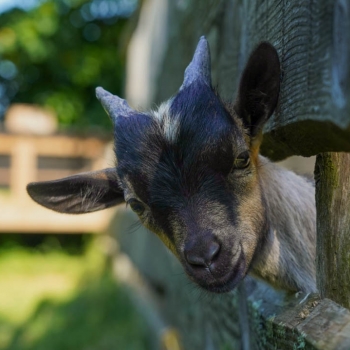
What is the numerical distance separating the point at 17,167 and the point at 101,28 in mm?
7521

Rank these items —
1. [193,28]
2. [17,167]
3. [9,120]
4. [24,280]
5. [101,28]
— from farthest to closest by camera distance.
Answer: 1. [101,28]
2. [9,120]
3. [17,167]
4. [24,280]
5. [193,28]

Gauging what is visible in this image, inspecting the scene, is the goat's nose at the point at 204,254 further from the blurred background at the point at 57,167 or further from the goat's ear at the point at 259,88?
the blurred background at the point at 57,167

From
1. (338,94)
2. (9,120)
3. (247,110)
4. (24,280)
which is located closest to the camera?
(338,94)

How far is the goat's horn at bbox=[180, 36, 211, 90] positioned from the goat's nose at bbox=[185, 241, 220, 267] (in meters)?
0.60

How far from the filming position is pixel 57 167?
10.8 metres

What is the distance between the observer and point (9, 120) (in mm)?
12039

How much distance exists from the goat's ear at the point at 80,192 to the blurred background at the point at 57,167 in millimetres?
139

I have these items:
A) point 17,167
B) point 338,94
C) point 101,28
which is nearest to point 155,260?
point 338,94

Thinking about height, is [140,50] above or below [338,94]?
above

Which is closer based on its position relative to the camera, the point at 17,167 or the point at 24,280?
the point at 24,280

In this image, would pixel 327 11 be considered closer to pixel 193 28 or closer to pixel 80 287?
pixel 193 28

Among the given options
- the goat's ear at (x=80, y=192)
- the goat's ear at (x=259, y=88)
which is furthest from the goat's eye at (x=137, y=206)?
the goat's ear at (x=259, y=88)

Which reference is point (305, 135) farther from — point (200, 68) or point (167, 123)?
point (200, 68)

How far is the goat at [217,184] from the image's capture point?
5.61 feet
